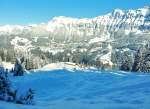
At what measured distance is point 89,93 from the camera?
4084 cm

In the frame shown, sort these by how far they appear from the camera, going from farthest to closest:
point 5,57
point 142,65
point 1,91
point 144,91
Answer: point 5,57, point 142,65, point 144,91, point 1,91

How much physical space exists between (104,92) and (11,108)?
23.3 metres

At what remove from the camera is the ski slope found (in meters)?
26.4

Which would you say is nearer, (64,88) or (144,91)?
(144,91)

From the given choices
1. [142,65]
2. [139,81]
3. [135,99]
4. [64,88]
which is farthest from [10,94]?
[142,65]

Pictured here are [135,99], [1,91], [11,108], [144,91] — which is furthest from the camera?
[144,91]

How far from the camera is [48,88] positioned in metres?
51.2

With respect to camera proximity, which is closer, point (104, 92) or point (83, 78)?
point (104, 92)

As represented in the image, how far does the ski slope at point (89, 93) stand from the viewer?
26.4m

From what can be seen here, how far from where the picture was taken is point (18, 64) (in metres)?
88.4

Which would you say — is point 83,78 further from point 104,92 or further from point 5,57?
point 5,57

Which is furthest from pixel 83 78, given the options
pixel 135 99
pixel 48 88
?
pixel 135 99

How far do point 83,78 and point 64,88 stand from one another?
7.33 meters

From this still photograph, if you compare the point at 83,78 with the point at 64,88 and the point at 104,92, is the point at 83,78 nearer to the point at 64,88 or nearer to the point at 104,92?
the point at 64,88
